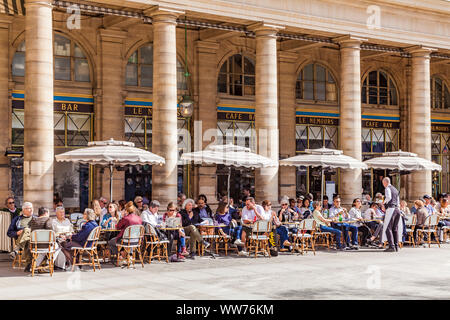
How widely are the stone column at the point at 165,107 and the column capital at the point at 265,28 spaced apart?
3.14 m

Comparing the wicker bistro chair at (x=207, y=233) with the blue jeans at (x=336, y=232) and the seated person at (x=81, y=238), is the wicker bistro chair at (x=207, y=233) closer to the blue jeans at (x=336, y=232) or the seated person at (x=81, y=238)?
the blue jeans at (x=336, y=232)

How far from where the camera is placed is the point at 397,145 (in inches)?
1265

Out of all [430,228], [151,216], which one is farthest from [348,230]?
[151,216]

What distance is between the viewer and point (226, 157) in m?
17.8

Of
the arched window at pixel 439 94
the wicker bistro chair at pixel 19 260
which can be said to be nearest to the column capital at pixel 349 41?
the arched window at pixel 439 94

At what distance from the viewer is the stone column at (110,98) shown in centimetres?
2344

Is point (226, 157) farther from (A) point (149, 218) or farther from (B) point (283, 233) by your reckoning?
(A) point (149, 218)

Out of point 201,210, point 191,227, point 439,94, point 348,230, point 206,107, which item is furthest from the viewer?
point 439,94

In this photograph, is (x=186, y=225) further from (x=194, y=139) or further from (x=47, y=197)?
(x=194, y=139)

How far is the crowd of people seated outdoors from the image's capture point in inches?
551

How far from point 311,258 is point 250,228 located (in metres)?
1.68

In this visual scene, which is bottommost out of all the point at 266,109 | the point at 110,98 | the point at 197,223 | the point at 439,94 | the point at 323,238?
the point at 323,238

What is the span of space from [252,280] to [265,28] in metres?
11.3

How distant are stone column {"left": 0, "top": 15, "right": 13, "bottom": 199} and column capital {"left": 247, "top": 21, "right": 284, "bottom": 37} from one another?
315 inches
